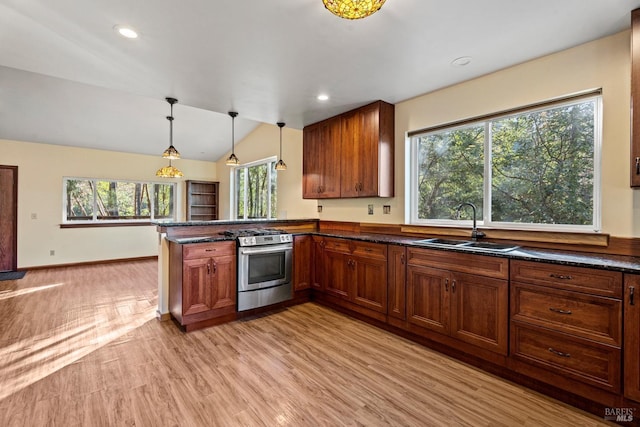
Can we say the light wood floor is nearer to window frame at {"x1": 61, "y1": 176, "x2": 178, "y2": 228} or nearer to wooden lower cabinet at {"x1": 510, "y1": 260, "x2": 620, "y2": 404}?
wooden lower cabinet at {"x1": 510, "y1": 260, "x2": 620, "y2": 404}

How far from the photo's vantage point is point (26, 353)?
259 centimetres

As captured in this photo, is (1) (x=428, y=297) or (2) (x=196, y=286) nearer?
(1) (x=428, y=297)

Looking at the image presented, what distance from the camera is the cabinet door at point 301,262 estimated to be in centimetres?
388

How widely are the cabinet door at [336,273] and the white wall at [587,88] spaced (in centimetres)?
191

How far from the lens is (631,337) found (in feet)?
5.66

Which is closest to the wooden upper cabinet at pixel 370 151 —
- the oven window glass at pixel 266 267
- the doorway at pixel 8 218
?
the oven window glass at pixel 266 267

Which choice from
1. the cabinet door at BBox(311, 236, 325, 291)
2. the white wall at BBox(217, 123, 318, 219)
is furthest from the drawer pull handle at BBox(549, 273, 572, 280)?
the white wall at BBox(217, 123, 318, 219)

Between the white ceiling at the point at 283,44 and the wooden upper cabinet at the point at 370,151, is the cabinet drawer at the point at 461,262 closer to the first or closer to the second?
the wooden upper cabinet at the point at 370,151

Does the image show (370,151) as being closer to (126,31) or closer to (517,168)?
(517,168)

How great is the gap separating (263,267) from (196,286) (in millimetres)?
772

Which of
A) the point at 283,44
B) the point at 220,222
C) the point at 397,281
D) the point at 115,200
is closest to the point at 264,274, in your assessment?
the point at 220,222

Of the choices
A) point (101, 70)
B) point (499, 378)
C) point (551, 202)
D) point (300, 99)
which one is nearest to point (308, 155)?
point (300, 99)

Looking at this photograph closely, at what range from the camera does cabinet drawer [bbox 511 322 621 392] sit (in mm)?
1798

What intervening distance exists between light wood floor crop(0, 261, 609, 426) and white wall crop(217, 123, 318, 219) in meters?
2.29
